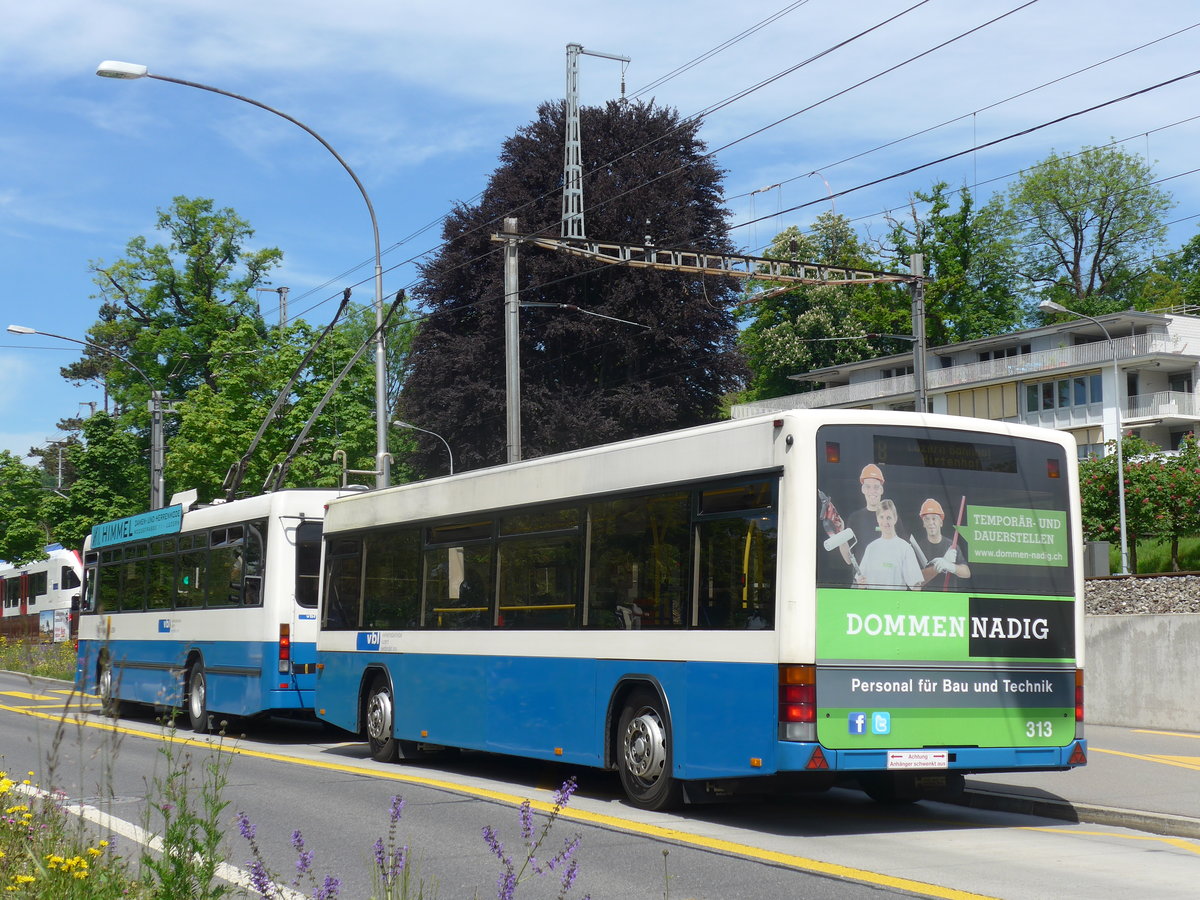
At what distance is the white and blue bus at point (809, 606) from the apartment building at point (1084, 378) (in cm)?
4879

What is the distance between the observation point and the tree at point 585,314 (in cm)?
3772

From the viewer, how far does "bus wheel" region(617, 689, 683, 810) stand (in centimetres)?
1077

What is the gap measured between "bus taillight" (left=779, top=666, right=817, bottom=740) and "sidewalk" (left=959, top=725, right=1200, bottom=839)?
263 cm

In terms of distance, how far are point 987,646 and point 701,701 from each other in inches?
79.3

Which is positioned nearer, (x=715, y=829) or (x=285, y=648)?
(x=715, y=829)

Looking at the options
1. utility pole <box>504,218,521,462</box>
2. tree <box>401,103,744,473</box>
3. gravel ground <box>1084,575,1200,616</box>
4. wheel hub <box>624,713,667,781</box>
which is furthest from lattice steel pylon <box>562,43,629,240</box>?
wheel hub <box>624,713,667,781</box>

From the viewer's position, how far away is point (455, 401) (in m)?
39.0

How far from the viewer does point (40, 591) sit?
54.2m

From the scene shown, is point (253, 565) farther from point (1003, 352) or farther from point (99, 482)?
point (1003, 352)

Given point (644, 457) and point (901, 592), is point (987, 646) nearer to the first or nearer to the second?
point (901, 592)

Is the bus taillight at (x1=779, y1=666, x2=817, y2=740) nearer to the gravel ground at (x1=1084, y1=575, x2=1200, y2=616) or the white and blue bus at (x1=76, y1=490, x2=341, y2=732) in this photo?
the white and blue bus at (x1=76, y1=490, x2=341, y2=732)

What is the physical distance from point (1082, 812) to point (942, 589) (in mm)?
2169

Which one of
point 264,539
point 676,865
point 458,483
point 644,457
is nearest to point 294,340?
point 264,539

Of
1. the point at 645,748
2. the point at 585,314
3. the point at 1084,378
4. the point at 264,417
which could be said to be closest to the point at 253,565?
the point at 645,748
